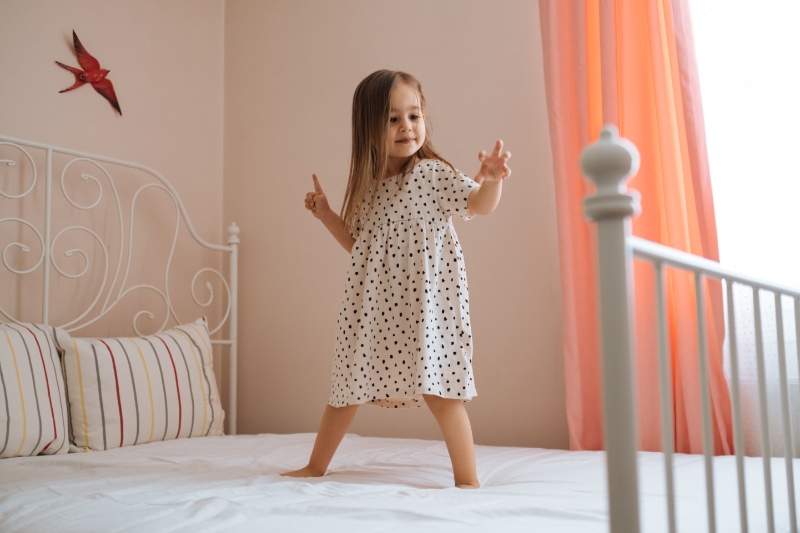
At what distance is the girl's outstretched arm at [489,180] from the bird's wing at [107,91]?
148cm

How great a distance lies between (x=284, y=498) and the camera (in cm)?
113

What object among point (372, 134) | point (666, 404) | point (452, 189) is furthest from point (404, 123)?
point (666, 404)

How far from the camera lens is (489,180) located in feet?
4.43

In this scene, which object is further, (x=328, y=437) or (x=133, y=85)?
(x=133, y=85)

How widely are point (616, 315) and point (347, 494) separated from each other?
746mm

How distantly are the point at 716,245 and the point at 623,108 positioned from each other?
42 cm

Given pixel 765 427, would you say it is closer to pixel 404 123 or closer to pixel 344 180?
pixel 404 123

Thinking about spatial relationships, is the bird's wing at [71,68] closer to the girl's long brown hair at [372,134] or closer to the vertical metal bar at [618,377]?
the girl's long brown hair at [372,134]

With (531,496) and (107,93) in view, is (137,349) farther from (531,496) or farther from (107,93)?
(531,496)

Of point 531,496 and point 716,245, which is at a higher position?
point 716,245

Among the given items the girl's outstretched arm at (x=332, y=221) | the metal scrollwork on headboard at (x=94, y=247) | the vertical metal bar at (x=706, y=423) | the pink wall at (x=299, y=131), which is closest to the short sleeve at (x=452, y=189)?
the girl's outstretched arm at (x=332, y=221)

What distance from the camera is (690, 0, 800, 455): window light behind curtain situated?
161 centimetres

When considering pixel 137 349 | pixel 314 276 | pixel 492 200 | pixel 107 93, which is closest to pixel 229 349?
pixel 314 276

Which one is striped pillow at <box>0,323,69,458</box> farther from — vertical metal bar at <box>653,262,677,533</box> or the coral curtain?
vertical metal bar at <box>653,262,677,533</box>
